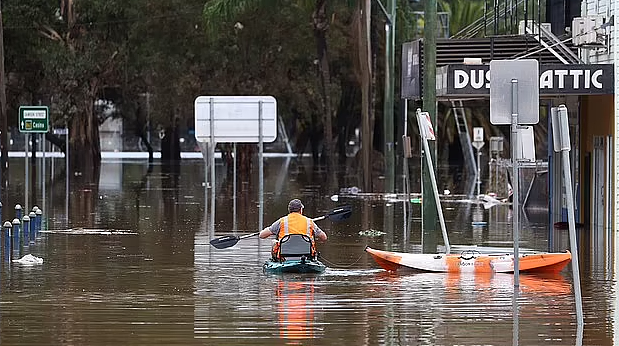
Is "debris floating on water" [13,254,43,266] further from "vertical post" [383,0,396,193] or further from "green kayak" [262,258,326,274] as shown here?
"vertical post" [383,0,396,193]

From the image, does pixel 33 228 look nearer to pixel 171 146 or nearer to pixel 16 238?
pixel 16 238

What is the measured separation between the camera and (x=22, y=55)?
65.9 meters

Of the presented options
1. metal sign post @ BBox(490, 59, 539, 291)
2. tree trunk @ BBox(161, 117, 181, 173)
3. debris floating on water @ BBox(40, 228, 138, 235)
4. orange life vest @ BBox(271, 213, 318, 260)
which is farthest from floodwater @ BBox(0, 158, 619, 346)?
tree trunk @ BBox(161, 117, 181, 173)

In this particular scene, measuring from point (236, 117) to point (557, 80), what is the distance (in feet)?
20.0

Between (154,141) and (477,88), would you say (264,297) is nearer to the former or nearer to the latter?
(477,88)

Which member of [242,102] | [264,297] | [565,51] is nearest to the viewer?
[264,297]

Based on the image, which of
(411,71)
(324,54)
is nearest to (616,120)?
(411,71)

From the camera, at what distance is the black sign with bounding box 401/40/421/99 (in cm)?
2803

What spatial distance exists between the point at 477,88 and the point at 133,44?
1689 inches

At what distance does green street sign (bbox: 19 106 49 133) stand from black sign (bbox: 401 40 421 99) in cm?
927

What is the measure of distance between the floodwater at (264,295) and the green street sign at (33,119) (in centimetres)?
527

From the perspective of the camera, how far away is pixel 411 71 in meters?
28.9

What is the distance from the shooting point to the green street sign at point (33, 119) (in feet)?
111

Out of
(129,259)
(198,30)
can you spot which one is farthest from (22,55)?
(129,259)
